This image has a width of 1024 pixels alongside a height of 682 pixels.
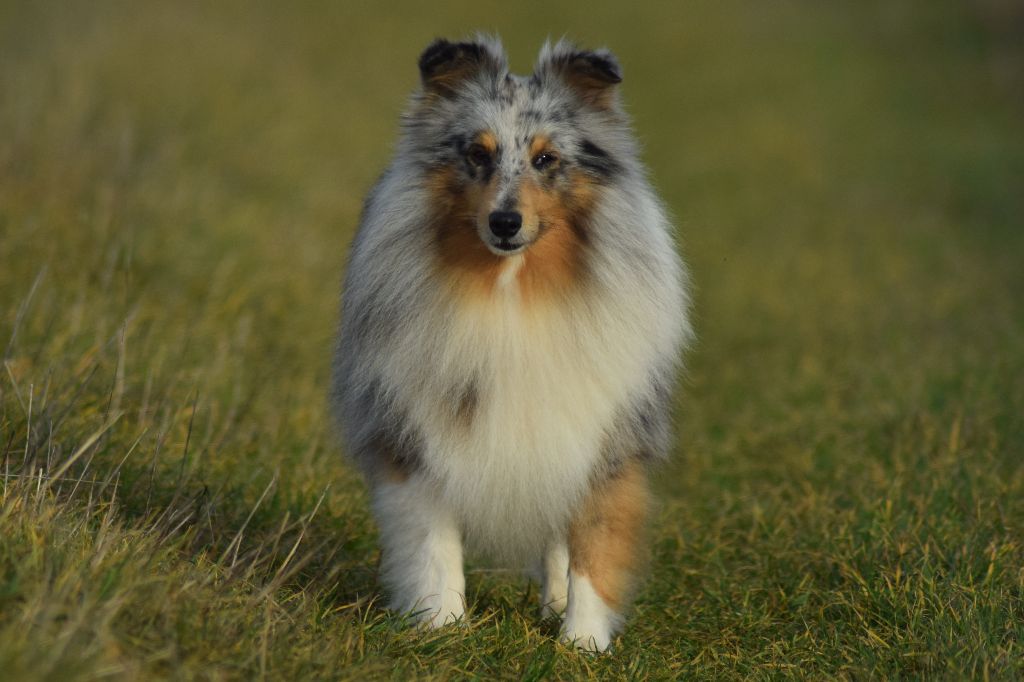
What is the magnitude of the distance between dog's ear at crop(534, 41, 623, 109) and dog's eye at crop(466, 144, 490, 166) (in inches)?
14.5

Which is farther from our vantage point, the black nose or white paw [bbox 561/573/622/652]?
white paw [bbox 561/573/622/652]

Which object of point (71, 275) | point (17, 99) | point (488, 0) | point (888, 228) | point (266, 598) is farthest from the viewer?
point (488, 0)

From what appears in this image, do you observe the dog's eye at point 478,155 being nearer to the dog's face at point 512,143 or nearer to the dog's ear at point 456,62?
the dog's face at point 512,143

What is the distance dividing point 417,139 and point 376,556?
1.72 meters

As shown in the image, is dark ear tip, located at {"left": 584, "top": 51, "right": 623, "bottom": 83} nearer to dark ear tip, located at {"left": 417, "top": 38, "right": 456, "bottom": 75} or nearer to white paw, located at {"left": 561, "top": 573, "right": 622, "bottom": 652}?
dark ear tip, located at {"left": 417, "top": 38, "right": 456, "bottom": 75}

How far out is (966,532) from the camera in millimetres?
4816

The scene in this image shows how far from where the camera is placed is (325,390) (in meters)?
6.54

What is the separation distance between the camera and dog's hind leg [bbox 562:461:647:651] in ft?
13.4

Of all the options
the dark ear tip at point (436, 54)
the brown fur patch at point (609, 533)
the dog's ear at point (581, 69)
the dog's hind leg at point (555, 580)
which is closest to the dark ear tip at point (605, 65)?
the dog's ear at point (581, 69)

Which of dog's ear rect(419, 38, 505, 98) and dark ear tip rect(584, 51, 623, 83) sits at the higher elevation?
dark ear tip rect(584, 51, 623, 83)

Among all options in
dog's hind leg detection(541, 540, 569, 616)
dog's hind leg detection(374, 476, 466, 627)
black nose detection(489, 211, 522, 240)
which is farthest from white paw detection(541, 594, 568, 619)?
black nose detection(489, 211, 522, 240)

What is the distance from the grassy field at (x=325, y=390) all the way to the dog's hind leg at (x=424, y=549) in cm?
15

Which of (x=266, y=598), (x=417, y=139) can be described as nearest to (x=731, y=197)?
(x=417, y=139)

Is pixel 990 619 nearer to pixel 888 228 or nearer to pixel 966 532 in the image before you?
pixel 966 532
